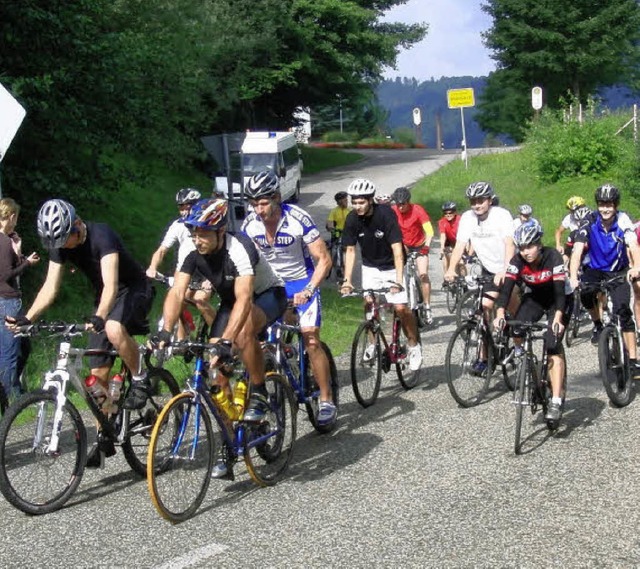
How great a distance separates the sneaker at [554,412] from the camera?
8.61 meters

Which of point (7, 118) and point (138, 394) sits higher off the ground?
point (7, 118)

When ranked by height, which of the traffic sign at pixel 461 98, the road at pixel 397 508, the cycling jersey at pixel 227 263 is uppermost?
the traffic sign at pixel 461 98

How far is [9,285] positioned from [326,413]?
3.01 metres

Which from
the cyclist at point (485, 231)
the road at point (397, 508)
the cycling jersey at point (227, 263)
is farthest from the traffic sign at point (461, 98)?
the cycling jersey at point (227, 263)

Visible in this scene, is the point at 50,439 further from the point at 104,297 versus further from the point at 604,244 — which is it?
the point at 604,244

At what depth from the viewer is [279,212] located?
29.2 feet

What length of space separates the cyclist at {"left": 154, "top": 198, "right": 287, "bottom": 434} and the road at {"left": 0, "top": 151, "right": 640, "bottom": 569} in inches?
26.7

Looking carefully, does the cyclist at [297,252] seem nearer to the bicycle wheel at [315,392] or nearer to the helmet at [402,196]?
the bicycle wheel at [315,392]

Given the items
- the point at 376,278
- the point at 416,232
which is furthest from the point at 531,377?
the point at 416,232

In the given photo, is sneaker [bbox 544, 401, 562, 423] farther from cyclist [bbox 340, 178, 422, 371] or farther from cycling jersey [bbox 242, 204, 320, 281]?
cycling jersey [bbox 242, 204, 320, 281]

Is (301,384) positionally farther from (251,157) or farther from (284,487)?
(251,157)

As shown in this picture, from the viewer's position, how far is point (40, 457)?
22.3ft

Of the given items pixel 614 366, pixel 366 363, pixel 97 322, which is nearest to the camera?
pixel 97 322

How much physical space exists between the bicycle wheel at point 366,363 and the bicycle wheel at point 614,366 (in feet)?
6.56
